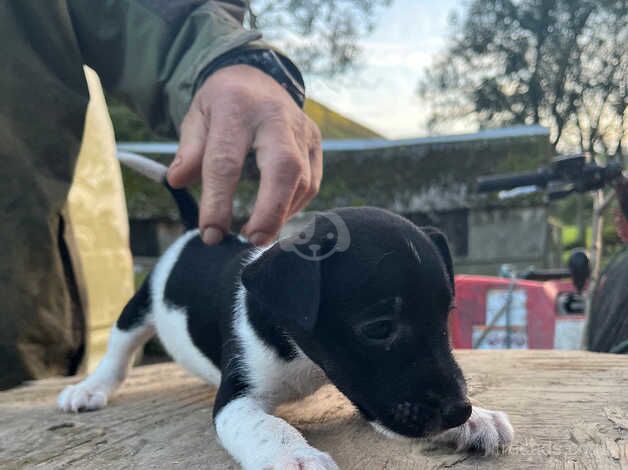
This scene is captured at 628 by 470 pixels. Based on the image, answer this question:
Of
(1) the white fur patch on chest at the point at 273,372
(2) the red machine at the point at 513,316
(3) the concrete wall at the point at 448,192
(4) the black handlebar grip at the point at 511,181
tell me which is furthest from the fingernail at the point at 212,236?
(3) the concrete wall at the point at 448,192

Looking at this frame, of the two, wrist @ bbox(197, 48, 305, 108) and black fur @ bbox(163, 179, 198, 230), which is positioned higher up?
wrist @ bbox(197, 48, 305, 108)

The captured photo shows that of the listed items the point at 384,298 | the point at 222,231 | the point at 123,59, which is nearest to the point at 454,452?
the point at 384,298

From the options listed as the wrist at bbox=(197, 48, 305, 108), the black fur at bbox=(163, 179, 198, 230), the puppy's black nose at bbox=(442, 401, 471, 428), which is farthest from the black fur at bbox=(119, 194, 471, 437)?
the black fur at bbox=(163, 179, 198, 230)

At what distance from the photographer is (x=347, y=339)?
1311mm

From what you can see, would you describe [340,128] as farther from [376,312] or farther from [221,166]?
[376,312]

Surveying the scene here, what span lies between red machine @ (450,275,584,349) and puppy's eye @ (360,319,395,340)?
2010 millimetres

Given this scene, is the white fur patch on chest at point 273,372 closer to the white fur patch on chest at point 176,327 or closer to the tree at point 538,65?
the white fur patch on chest at point 176,327

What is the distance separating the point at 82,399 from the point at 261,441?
0.81 meters

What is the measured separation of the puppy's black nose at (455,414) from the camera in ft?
3.83

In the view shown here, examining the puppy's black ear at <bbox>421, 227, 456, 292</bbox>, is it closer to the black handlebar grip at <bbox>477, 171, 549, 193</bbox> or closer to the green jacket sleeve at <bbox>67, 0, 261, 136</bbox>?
the green jacket sleeve at <bbox>67, 0, 261, 136</bbox>

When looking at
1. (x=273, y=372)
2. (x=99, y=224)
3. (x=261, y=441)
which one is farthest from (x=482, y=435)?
(x=99, y=224)

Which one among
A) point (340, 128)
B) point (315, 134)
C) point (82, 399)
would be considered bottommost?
point (82, 399)

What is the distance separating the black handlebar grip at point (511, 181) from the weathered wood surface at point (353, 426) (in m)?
0.82

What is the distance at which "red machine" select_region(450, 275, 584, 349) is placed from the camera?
3.22 metres
